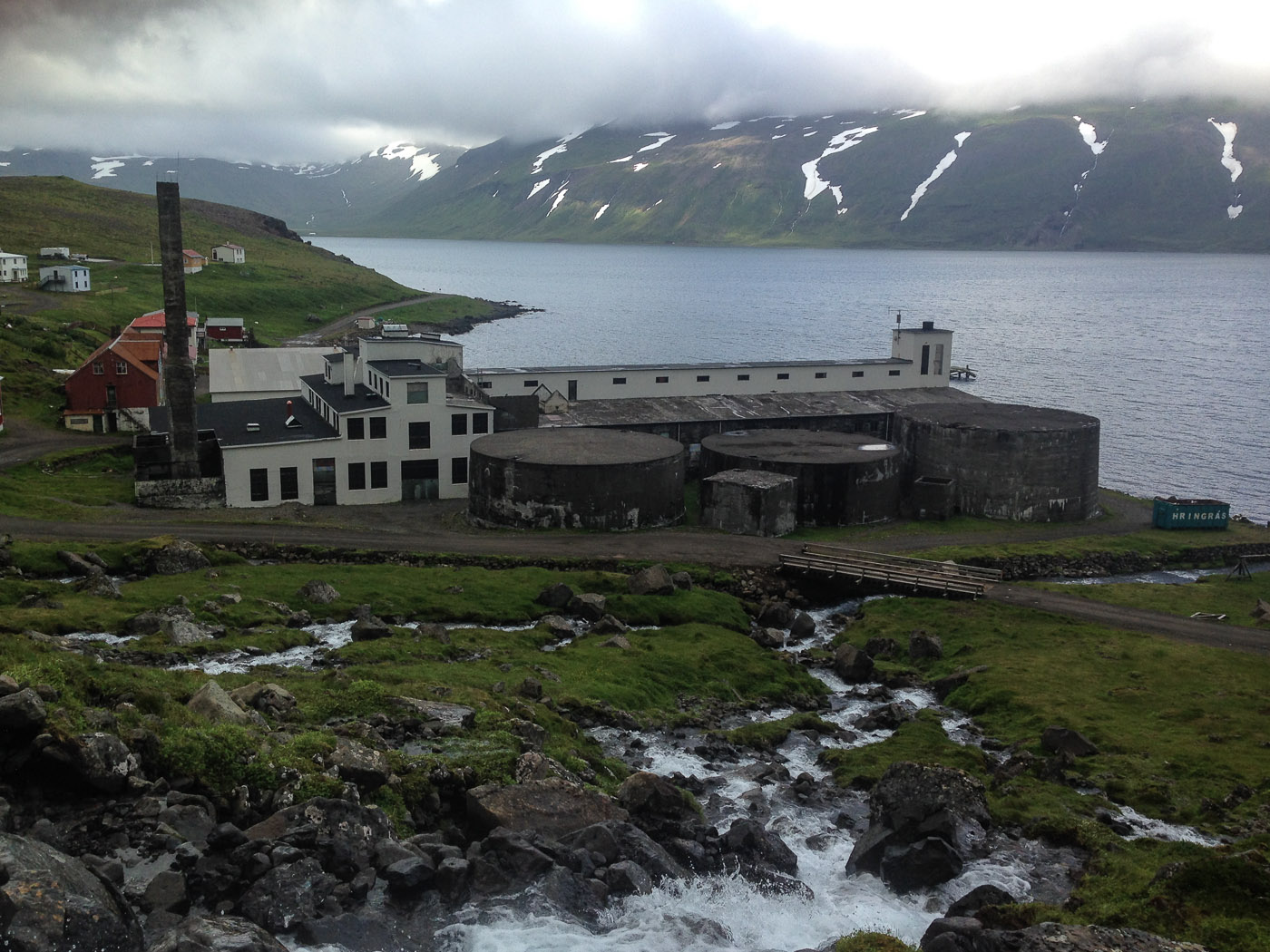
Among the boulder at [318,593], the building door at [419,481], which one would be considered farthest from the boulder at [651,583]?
the building door at [419,481]

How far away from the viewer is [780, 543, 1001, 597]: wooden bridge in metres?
52.0

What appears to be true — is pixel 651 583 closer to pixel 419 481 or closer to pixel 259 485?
pixel 419 481

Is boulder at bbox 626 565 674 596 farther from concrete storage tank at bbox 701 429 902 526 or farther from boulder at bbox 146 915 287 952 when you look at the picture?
boulder at bbox 146 915 287 952

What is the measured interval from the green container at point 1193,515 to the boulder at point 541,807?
52.8 metres

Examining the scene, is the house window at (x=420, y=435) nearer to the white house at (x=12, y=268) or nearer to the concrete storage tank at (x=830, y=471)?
the concrete storage tank at (x=830, y=471)

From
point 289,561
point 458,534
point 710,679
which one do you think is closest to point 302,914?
point 710,679

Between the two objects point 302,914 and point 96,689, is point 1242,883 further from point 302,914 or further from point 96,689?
point 96,689

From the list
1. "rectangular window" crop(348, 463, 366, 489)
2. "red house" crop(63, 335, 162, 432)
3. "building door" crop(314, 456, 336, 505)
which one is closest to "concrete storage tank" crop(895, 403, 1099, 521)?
"rectangular window" crop(348, 463, 366, 489)

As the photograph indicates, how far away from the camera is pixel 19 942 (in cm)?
1617

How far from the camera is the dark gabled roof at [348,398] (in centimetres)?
6469

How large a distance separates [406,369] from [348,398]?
4397 millimetres

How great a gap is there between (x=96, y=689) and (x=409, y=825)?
27.3ft

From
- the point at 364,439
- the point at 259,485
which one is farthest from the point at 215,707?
the point at 364,439

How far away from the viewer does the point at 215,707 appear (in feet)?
85.4
